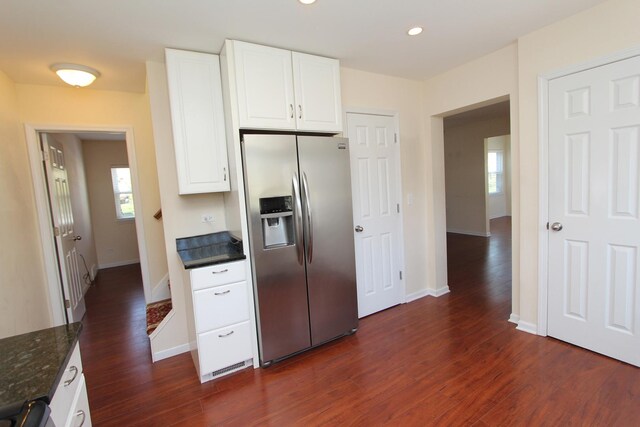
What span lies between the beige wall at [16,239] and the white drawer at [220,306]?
4.00ft

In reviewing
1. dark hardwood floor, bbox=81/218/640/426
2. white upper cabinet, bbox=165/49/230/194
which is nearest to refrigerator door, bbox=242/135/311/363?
dark hardwood floor, bbox=81/218/640/426

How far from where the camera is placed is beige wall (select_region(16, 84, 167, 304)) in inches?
110

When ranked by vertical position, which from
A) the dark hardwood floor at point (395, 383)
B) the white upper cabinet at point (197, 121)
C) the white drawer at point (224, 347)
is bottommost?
the dark hardwood floor at point (395, 383)

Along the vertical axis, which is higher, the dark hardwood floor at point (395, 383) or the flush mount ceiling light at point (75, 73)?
the flush mount ceiling light at point (75, 73)

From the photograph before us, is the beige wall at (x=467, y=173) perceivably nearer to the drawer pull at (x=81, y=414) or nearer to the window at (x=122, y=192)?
the window at (x=122, y=192)

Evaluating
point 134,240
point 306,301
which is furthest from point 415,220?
point 134,240

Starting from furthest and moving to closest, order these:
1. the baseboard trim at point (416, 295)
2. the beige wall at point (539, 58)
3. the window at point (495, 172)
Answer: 1. the window at point (495, 172)
2. the baseboard trim at point (416, 295)
3. the beige wall at point (539, 58)

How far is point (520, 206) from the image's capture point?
8.73ft

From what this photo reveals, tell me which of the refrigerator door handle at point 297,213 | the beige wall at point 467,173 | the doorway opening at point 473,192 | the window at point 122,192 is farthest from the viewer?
the beige wall at point 467,173

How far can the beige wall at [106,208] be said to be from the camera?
19.3 ft

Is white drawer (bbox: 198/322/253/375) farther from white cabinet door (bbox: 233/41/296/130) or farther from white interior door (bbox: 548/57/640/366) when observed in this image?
white interior door (bbox: 548/57/640/366)

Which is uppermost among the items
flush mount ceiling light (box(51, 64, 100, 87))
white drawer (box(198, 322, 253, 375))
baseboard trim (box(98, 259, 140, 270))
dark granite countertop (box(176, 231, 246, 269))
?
flush mount ceiling light (box(51, 64, 100, 87))

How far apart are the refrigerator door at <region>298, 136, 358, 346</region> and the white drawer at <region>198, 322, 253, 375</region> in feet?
1.82

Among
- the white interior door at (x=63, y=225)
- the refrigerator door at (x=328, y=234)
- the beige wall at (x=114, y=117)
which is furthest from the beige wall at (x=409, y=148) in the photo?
the white interior door at (x=63, y=225)
